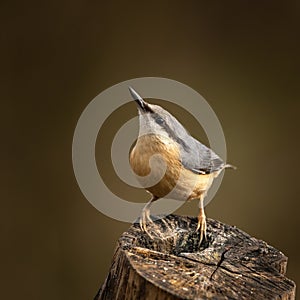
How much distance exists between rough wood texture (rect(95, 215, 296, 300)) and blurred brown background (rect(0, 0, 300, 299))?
87 centimetres

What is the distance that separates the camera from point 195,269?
120 centimetres

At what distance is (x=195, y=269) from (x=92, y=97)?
1.18m

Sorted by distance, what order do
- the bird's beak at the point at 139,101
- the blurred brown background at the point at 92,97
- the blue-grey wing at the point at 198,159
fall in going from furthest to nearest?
the blurred brown background at the point at 92,97
the blue-grey wing at the point at 198,159
the bird's beak at the point at 139,101

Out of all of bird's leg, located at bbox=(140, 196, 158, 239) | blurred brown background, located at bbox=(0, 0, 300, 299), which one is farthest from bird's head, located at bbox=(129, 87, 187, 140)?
blurred brown background, located at bbox=(0, 0, 300, 299)

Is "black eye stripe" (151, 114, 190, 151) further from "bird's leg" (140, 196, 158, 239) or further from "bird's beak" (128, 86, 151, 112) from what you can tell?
"bird's leg" (140, 196, 158, 239)

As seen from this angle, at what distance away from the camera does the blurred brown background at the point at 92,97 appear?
87.6 inches

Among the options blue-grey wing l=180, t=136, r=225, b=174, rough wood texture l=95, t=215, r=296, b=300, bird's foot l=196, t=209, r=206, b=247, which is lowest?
rough wood texture l=95, t=215, r=296, b=300

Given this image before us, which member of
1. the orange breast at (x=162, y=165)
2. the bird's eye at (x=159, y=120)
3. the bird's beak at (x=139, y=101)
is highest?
the bird's beak at (x=139, y=101)

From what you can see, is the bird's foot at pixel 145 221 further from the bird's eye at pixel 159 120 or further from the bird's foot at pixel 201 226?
the bird's eye at pixel 159 120

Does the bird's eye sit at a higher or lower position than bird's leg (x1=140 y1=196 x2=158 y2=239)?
higher

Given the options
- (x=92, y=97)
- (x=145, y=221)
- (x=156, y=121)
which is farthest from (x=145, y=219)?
(x=92, y=97)

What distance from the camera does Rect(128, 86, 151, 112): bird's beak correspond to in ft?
4.63

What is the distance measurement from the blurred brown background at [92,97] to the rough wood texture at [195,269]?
87 cm

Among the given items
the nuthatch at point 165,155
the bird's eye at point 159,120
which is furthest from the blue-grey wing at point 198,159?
the bird's eye at point 159,120
